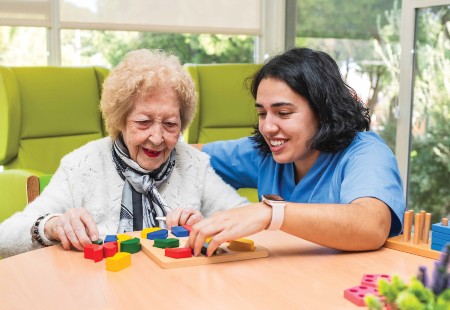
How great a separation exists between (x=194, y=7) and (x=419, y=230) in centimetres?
299

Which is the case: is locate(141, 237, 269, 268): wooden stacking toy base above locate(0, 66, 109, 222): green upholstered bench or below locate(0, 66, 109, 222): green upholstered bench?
below

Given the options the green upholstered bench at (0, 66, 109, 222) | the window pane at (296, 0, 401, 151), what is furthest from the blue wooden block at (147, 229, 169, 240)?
the window pane at (296, 0, 401, 151)

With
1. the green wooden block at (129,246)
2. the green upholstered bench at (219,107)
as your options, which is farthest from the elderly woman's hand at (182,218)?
the green upholstered bench at (219,107)

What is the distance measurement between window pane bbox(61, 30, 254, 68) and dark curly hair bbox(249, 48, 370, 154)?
6.56ft

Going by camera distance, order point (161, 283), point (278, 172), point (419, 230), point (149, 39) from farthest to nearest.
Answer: point (149, 39), point (278, 172), point (419, 230), point (161, 283)

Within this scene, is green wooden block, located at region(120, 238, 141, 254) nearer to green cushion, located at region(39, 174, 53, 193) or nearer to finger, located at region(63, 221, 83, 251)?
finger, located at region(63, 221, 83, 251)

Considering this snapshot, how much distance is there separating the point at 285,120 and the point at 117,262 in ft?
2.11

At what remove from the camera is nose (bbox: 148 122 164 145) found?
1.71 metres

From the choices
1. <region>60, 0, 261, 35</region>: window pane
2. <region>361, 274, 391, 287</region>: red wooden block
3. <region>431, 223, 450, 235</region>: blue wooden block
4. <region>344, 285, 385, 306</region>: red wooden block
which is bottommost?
<region>344, 285, 385, 306</region>: red wooden block

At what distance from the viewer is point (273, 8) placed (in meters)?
4.41

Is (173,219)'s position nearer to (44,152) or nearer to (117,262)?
(117,262)

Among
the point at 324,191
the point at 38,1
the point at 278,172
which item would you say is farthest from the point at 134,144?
the point at 38,1

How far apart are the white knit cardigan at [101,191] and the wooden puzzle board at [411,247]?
56cm

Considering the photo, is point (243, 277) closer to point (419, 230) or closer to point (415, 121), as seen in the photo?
point (419, 230)
